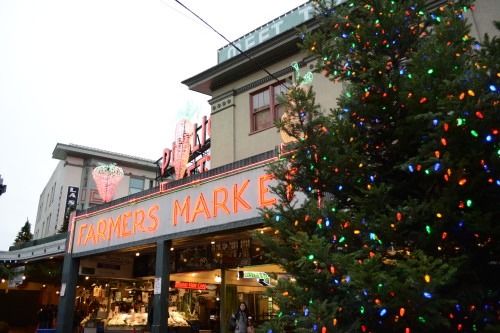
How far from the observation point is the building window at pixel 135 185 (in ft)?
128

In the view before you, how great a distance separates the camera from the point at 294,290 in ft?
17.4

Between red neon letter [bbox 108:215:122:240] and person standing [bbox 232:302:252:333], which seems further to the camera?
red neon letter [bbox 108:215:122:240]

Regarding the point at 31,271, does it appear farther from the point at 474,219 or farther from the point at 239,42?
the point at 474,219

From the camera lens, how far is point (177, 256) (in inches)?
789

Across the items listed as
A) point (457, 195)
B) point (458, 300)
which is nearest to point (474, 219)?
point (457, 195)

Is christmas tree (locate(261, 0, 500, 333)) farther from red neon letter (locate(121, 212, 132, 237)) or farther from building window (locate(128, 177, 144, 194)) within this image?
building window (locate(128, 177, 144, 194))

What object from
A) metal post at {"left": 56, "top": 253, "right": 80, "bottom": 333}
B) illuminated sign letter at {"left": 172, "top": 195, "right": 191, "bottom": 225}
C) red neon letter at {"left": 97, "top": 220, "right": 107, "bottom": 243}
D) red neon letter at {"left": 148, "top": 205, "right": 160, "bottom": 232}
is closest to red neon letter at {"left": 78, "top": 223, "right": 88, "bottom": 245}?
metal post at {"left": 56, "top": 253, "right": 80, "bottom": 333}

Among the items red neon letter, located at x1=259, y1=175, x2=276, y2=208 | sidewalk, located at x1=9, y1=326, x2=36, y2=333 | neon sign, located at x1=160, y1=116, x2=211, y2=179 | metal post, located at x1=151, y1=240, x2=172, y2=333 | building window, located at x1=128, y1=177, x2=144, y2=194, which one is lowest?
sidewalk, located at x1=9, y1=326, x2=36, y2=333

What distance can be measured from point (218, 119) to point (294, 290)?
13496mm

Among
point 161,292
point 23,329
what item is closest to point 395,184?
point 161,292

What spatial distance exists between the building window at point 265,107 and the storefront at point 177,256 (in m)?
3.20

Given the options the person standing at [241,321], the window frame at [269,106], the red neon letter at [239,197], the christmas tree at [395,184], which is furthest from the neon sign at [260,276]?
the christmas tree at [395,184]

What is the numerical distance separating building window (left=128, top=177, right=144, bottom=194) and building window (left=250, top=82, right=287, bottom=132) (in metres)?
24.4

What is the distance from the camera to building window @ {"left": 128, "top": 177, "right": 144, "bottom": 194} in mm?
39000
